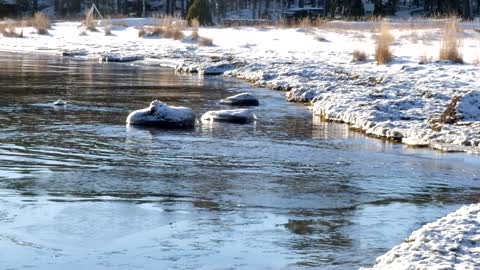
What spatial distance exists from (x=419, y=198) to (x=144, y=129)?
196 inches

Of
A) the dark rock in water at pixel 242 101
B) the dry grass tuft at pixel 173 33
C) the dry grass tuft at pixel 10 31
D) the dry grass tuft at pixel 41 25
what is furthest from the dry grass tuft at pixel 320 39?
the dry grass tuft at pixel 41 25

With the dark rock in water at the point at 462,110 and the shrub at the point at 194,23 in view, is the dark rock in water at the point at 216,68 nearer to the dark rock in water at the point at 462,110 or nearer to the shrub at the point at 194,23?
the dark rock in water at the point at 462,110

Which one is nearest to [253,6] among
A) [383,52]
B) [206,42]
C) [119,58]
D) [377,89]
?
[206,42]

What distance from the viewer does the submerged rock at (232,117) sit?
12.7m

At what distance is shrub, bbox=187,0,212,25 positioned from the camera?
42.4 metres

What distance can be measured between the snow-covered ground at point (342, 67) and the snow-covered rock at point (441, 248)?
4526 mm

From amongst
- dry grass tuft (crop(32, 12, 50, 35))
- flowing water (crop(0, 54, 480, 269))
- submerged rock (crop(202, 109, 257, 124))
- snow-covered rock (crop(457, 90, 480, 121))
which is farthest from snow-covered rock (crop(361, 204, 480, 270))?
dry grass tuft (crop(32, 12, 50, 35))

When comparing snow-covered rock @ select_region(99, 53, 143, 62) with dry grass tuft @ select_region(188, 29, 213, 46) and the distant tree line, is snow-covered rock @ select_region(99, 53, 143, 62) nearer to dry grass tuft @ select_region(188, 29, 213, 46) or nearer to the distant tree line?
dry grass tuft @ select_region(188, 29, 213, 46)

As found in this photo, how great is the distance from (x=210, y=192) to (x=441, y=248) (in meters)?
2.77

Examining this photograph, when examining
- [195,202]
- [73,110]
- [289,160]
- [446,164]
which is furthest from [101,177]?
[73,110]

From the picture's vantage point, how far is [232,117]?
41.8ft

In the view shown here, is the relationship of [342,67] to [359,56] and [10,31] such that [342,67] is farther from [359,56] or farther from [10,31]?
[10,31]

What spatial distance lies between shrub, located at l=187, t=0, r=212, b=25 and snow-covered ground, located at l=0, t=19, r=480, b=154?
127 inches

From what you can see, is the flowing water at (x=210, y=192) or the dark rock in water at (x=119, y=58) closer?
the flowing water at (x=210, y=192)
